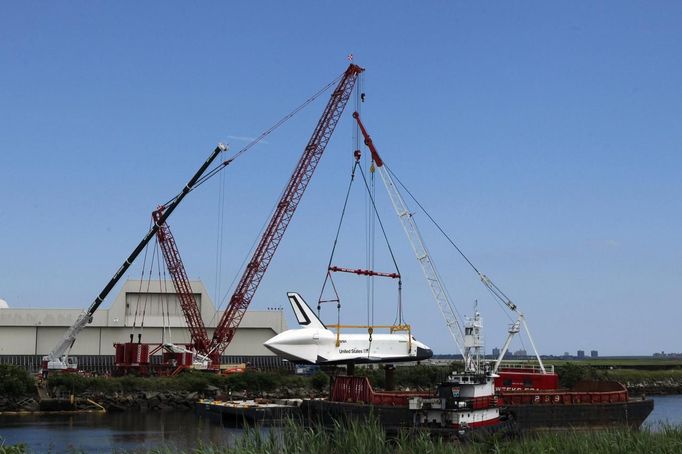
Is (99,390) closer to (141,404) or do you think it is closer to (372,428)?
(141,404)

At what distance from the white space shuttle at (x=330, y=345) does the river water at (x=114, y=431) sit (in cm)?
1023

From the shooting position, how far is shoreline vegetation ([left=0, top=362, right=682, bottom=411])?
86875mm

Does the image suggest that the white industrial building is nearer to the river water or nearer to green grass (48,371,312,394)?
green grass (48,371,312,394)

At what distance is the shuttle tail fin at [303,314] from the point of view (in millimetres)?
78750

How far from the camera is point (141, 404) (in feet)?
304

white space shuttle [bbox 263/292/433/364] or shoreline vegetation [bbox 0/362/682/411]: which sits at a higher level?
white space shuttle [bbox 263/292/433/364]

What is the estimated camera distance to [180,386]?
3959 inches

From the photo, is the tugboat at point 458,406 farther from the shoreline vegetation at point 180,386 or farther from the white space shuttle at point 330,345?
the shoreline vegetation at point 180,386

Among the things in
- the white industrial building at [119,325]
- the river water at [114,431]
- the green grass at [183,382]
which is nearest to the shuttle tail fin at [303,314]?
the river water at [114,431]

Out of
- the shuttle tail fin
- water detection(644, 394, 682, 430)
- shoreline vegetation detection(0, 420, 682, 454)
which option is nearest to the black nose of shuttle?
the shuttle tail fin

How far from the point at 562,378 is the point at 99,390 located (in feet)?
225

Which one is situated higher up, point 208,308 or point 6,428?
point 208,308

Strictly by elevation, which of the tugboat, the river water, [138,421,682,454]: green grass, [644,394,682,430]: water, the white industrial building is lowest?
[644,394,682,430]: water

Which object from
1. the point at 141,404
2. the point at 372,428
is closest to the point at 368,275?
the point at 141,404
